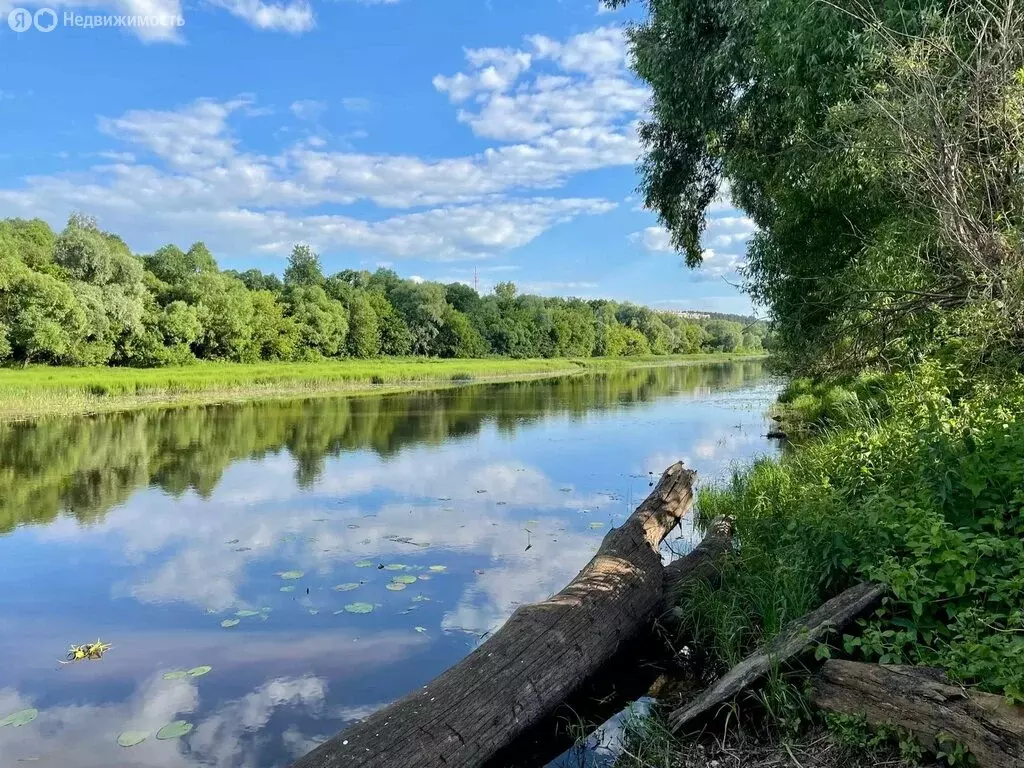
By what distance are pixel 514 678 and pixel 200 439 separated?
17389mm

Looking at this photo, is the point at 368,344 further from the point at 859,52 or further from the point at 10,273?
the point at 859,52

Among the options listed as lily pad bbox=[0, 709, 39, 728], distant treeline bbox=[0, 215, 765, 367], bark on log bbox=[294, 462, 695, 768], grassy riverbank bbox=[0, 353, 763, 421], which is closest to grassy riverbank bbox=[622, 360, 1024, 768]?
bark on log bbox=[294, 462, 695, 768]

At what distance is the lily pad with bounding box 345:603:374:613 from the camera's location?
6906 mm

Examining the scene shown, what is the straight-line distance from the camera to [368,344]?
71812mm

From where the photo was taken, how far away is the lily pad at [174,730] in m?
4.83

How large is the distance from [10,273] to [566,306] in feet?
283

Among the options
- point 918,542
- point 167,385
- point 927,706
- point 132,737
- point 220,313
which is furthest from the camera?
point 220,313

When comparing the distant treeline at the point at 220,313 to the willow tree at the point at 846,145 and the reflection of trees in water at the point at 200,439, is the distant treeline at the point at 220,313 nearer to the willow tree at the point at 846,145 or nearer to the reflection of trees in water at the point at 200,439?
the willow tree at the point at 846,145

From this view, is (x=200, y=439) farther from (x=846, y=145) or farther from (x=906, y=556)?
(x=906, y=556)

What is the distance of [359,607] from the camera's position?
275 inches

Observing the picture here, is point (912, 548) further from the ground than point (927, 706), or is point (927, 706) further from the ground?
point (912, 548)

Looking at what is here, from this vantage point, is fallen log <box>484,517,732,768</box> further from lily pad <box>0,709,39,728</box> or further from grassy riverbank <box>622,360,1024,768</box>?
lily pad <box>0,709,39,728</box>

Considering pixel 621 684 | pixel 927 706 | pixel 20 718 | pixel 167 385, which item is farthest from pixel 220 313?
pixel 927 706

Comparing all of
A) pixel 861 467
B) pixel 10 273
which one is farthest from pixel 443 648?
pixel 10 273
